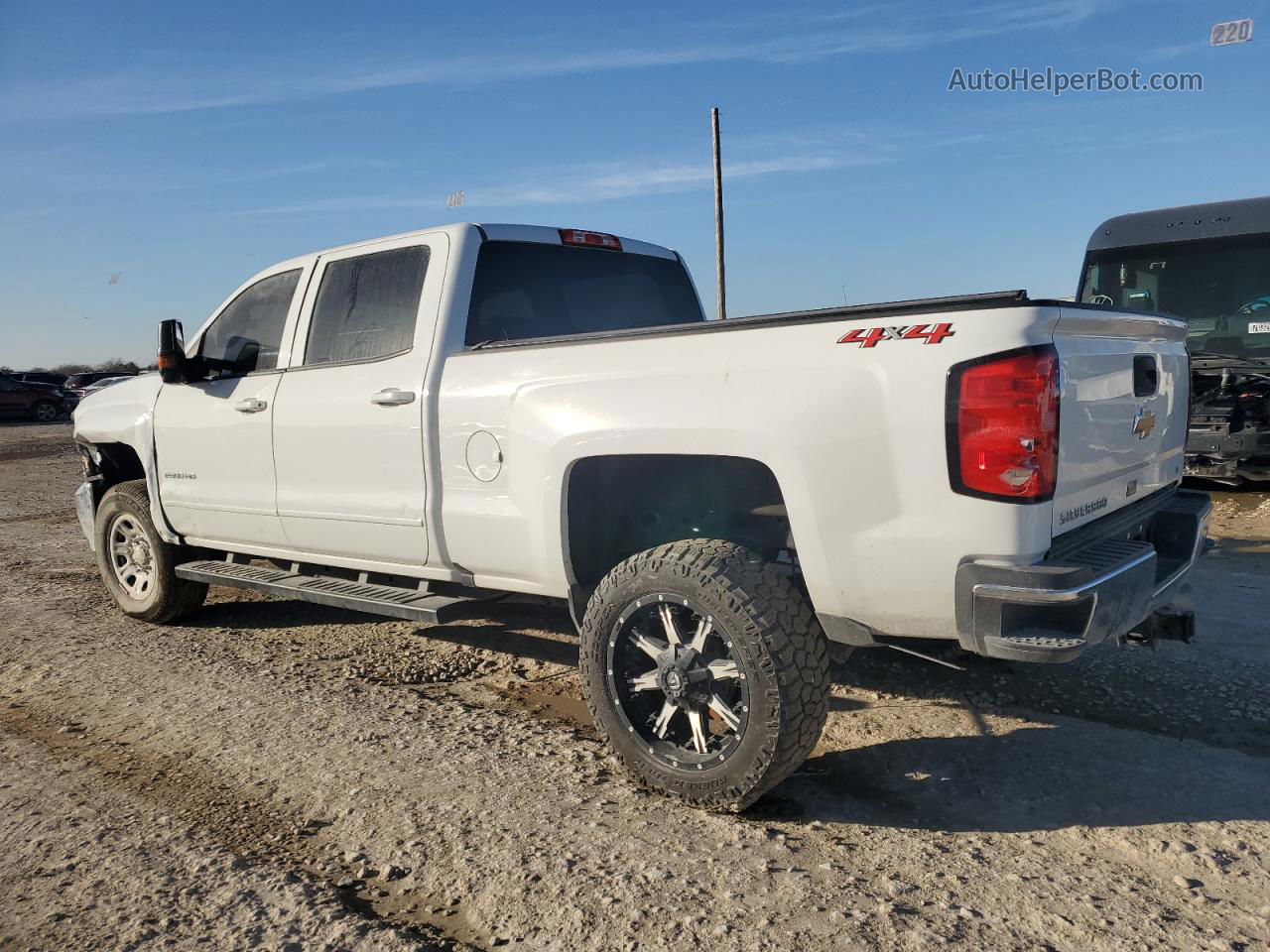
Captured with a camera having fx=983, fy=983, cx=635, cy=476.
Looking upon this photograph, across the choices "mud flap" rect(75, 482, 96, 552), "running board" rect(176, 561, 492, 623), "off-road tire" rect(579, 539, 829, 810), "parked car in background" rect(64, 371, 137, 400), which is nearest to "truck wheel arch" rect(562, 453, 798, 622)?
"off-road tire" rect(579, 539, 829, 810)

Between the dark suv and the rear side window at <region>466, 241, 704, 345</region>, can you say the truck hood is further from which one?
the dark suv

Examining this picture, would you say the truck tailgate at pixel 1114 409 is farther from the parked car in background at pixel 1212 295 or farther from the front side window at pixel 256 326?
the parked car in background at pixel 1212 295

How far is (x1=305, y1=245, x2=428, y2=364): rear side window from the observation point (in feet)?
14.5

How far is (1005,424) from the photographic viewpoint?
8.81 ft

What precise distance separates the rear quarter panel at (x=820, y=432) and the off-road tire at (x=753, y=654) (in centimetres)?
15

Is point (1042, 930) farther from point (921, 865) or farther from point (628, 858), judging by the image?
point (628, 858)

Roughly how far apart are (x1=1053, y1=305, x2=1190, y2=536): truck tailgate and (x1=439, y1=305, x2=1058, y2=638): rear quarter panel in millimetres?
196

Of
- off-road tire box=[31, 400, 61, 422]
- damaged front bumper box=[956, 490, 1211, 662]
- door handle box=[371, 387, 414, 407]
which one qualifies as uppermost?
door handle box=[371, 387, 414, 407]

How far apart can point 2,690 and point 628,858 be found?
3522 mm

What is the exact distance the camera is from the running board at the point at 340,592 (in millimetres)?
4141

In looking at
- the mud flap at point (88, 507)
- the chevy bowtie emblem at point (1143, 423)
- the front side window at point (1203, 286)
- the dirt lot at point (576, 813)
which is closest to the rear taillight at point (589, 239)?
the dirt lot at point (576, 813)

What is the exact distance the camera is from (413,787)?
136 inches

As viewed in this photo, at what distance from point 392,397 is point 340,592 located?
3.26 ft

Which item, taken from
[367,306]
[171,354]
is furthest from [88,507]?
[367,306]
